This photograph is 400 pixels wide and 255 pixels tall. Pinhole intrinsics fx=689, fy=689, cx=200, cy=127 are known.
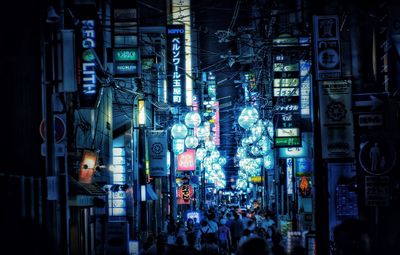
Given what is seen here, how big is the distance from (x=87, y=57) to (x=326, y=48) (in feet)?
24.0

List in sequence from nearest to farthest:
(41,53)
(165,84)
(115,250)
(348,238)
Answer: (348,238), (41,53), (115,250), (165,84)

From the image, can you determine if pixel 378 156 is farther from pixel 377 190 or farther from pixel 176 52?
pixel 176 52

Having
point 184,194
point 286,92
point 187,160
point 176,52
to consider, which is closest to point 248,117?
point 286,92

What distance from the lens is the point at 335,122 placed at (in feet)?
64.3

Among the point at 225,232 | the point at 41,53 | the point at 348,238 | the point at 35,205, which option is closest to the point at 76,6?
the point at 41,53

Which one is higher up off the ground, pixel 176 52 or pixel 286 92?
pixel 176 52

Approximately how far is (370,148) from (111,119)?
19.4 m

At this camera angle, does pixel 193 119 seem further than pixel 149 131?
No

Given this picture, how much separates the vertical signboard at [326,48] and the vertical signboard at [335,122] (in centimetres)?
166

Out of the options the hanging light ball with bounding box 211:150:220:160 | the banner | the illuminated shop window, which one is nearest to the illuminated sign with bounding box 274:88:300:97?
the banner

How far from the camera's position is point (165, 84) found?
4466 centimetres

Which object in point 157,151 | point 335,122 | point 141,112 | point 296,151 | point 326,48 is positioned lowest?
point 296,151

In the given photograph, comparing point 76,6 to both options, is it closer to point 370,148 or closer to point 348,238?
point 370,148

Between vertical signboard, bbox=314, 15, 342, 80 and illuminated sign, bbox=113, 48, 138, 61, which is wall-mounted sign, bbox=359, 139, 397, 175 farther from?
illuminated sign, bbox=113, 48, 138, 61
